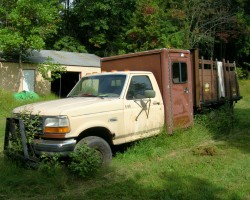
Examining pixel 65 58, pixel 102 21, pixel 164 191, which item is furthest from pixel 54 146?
pixel 102 21

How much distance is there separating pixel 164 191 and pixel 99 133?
201 centimetres

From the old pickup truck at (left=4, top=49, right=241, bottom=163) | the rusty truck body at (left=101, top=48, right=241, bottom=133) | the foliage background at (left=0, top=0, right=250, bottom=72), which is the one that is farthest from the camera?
the foliage background at (left=0, top=0, right=250, bottom=72)

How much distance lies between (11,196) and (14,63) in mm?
18158

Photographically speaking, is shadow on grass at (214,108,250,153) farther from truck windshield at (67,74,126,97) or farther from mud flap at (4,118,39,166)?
mud flap at (4,118,39,166)

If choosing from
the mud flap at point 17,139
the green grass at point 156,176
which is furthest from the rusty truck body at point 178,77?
the mud flap at point 17,139

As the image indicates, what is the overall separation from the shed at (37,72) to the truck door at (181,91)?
50.9 feet

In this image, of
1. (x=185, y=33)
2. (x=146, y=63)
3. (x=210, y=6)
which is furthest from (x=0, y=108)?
(x=210, y=6)

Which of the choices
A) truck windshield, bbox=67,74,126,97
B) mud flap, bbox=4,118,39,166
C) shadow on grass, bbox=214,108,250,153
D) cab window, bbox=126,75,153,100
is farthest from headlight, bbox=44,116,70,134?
shadow on grass, bbox=214,108,250,153

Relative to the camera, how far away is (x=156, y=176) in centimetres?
628

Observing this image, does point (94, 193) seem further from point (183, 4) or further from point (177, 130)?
point (183, 4)

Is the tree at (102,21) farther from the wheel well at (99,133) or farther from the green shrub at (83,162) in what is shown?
the green shrub at (83,162)

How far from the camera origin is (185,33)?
30938 millimetres

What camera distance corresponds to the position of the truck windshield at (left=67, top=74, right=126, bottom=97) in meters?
7.56

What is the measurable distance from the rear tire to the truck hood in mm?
489
